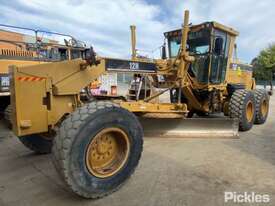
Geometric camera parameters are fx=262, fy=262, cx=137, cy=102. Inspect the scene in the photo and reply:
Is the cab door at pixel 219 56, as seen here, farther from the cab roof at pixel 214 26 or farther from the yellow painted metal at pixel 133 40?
the yellow painted metal at pixel 133 40

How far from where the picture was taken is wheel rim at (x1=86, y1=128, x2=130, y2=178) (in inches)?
120

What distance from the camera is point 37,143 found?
4.41 meters

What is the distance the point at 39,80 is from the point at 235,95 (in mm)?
4801

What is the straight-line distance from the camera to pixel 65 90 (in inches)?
135

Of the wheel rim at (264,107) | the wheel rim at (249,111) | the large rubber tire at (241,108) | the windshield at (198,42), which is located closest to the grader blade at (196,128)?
the large rubber tire at (241,108)

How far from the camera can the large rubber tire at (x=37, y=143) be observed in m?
4.31

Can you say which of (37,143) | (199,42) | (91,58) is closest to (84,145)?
(91,58)

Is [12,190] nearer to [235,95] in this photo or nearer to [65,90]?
[65,90]

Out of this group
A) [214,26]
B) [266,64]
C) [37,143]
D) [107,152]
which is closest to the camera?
[107,152]

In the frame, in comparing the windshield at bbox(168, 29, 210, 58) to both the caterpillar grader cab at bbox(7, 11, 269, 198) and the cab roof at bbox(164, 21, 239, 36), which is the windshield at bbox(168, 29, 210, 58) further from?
the caterpillar grader cab at bbox(7, 11, 269, 198)

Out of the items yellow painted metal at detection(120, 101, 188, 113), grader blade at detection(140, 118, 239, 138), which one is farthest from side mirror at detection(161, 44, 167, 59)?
grader blade at detection(140, 118, 239, 138)

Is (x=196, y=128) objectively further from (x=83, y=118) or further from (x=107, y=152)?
(x=83, y=118)

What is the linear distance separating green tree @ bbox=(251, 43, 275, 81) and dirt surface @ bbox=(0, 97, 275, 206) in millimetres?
34169

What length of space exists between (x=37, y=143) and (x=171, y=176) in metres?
2.32
